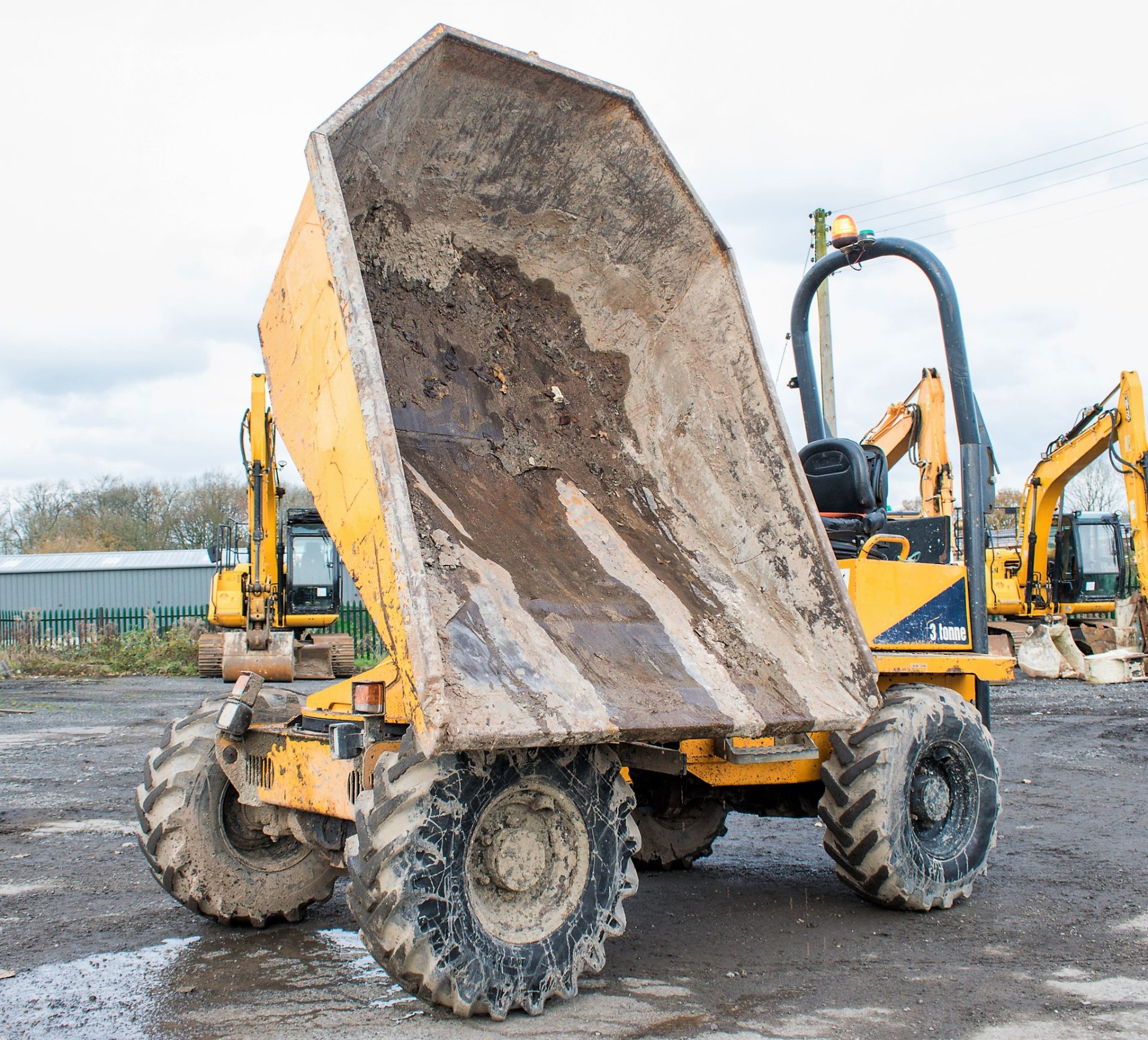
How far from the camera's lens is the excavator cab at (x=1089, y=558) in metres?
19.5

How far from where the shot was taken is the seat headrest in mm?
5746

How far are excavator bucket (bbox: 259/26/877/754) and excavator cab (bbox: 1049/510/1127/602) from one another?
54.8 feet

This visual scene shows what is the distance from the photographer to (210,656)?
1822cm

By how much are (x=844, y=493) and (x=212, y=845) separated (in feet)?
11.4

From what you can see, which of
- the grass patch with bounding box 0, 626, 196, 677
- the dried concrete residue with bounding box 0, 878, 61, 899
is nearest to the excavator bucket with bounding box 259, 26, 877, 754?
the dried concrete residue with bounding box 0, 878, 61, 899

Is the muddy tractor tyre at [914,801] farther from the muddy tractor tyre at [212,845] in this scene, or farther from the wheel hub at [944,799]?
the muddy tractor tyre at [212,845]

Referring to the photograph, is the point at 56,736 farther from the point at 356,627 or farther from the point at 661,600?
the point at 356,627

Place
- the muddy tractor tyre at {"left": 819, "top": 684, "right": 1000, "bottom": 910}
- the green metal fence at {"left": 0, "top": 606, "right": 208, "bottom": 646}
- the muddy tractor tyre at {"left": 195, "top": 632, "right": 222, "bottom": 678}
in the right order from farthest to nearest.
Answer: the green metal fence at {"left": 0, "top": 606, "right": 208, "bottom": 646}
the muddy tractor tyre at {"left": 195, "top": 632, "right": 222, "bottom": 678}
the muddy tractor tyre at {"left": 819, "top": 684, "right": 1000, "bottom": 910}

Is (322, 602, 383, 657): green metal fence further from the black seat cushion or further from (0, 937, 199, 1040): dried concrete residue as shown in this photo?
(0, 937, 199, 1040): dried concrete residue

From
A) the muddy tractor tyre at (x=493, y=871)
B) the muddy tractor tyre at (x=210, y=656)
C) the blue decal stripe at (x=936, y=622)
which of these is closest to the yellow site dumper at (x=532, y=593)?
the muddy tractor tyre at (x=493, y=871)

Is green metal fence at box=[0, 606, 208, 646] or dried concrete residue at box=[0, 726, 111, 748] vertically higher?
green metal fence at box=[0, 606, 208, 646]

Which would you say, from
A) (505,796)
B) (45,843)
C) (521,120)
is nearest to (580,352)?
(521,120)

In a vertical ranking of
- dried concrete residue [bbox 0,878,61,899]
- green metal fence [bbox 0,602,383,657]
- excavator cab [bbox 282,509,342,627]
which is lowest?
dried concrete residue [bbox 0,878,61,899]

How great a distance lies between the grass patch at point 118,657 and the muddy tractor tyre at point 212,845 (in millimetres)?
18175
